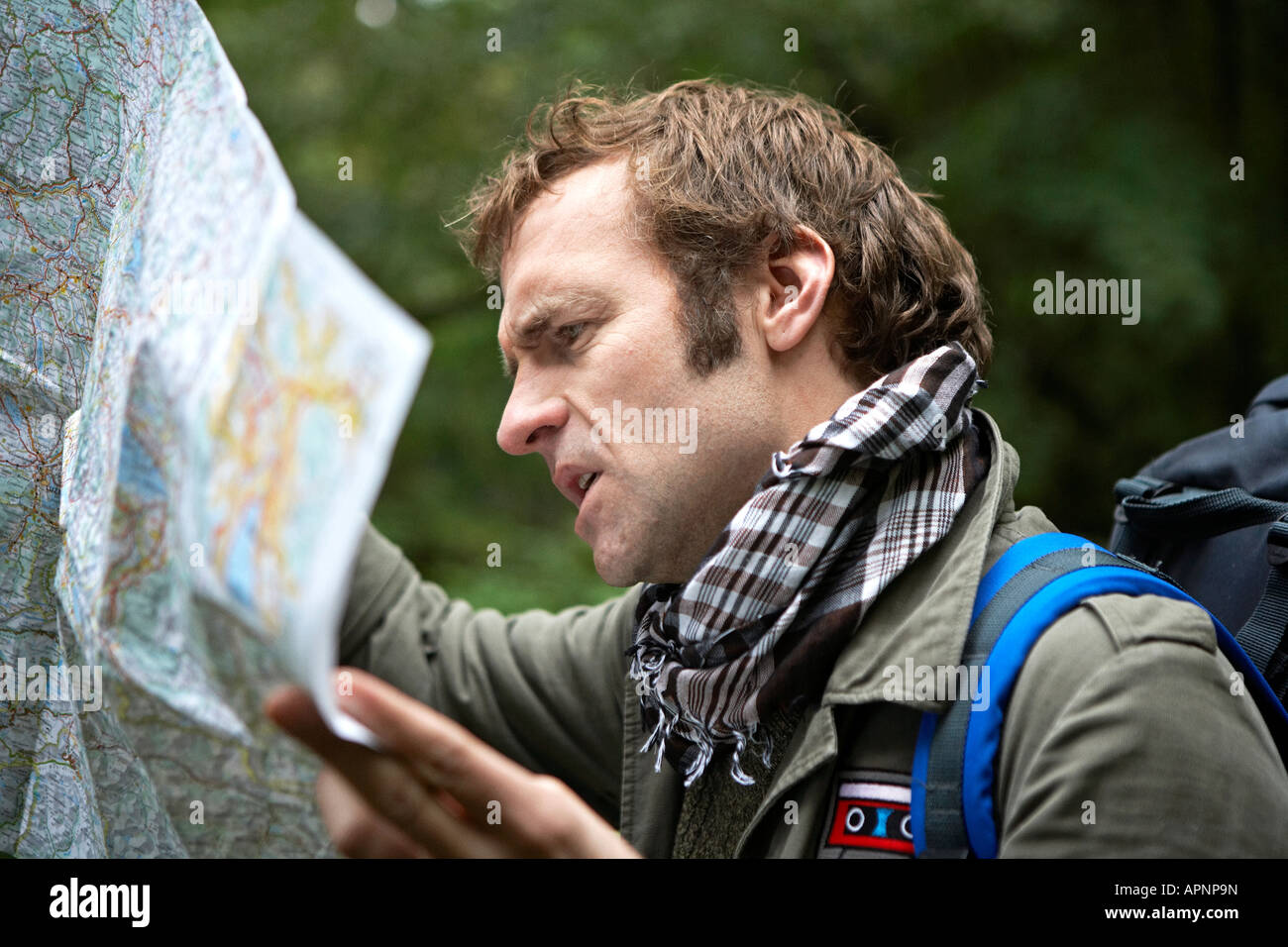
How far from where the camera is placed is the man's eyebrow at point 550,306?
194 centimetres

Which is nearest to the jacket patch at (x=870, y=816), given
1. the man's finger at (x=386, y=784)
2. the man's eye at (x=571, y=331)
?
the man's finger at (x=386, y=784)

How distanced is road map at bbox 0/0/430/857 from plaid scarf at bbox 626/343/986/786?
2.19ft

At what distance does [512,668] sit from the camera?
2402 mm

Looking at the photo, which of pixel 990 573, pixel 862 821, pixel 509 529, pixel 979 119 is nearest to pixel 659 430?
pixel 990 573

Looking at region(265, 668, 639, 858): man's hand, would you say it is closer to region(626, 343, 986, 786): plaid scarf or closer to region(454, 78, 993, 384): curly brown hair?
region(626, 343, 986, 786): plaid scarf

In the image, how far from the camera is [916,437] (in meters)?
1.74

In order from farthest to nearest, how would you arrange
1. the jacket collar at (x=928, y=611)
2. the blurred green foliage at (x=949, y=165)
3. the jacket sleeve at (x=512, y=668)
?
1. the blurred green foliage at (x=949, y=165)
2. the jacket sleeve at (x=512, y=668)
3. the jacket collar at (x=928, y=611)

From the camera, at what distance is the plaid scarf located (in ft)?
5.59

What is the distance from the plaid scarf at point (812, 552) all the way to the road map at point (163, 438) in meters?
0.67

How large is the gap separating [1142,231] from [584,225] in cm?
339

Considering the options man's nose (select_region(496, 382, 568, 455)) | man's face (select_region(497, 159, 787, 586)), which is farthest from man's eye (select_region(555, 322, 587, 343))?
man's nose (select_region(496, 382, 568, 455))

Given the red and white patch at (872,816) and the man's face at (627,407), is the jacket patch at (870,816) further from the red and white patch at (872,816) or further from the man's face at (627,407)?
the man's face at (627,407)
